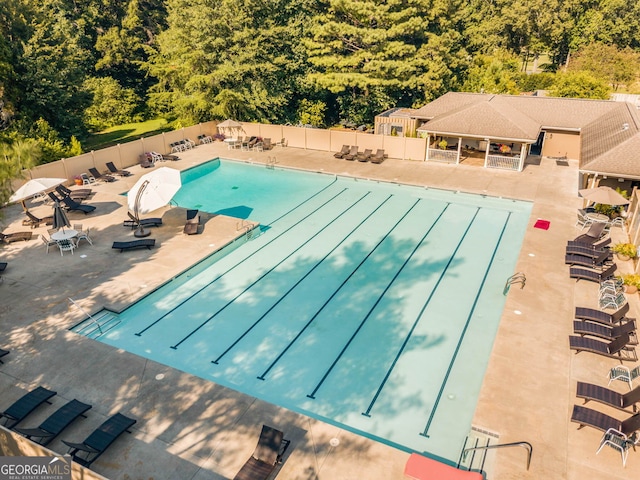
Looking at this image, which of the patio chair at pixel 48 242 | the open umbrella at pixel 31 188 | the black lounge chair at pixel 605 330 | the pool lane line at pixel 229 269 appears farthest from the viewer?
the open umbrella at pixel 31 188

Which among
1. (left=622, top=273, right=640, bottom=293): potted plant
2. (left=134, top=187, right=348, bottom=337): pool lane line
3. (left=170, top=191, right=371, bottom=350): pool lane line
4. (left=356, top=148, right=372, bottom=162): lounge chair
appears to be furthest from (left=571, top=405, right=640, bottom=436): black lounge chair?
(left=356, top=148, right=372, bottom=162): lounge chair

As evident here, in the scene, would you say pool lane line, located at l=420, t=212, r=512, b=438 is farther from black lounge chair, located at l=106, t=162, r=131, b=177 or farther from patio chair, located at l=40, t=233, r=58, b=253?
black lounge chair, located at l=106, t=162, r=131, b=177

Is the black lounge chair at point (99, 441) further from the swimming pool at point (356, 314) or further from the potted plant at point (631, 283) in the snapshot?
the potted plant at point (631, 283)

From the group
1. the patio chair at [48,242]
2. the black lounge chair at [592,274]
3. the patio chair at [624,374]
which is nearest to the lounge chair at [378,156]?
the black lounge chair at [592,274]

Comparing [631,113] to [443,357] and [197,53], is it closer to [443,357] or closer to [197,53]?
[443,357]

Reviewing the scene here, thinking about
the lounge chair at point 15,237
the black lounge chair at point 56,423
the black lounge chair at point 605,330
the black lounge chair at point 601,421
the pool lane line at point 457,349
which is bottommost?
the pool lane line at point 457,349

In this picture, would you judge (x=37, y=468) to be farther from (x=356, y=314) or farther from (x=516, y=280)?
(x=516, y=280)
